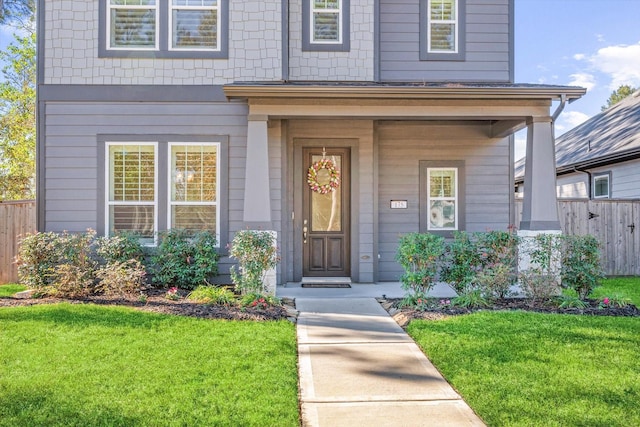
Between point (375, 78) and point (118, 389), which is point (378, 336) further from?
point (375, 78)

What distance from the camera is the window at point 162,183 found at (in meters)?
7.45

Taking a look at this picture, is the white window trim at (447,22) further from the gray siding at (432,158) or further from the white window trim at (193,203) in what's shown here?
the white window trim at (193,203)

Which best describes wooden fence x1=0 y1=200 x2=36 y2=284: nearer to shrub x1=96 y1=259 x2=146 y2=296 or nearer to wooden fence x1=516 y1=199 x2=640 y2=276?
shrub x1=96 y1=259 x2=146 y2=296

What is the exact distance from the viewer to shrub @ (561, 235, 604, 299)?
629 cm

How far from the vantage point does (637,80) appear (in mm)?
36219

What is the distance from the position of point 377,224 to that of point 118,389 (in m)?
5.49

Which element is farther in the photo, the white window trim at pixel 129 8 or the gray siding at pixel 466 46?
the gray siding at pixel 466 46

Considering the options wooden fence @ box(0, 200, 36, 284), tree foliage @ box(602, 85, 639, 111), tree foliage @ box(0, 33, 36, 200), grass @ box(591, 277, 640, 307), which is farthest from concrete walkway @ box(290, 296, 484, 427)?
tree foliage @ box(602, 85, 639, 111)

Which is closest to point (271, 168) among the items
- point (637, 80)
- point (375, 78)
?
point (375, 78)

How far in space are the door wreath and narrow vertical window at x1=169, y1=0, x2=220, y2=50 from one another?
2555 mm

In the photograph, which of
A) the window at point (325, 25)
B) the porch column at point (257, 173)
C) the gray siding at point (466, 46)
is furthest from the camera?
the gray siding at point (466, 46)

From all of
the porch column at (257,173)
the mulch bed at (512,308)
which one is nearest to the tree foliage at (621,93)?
the mulch bed at (512,308)

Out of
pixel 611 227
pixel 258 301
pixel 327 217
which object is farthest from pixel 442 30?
pixel 258 301

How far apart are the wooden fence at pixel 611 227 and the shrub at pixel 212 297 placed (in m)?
7.15
